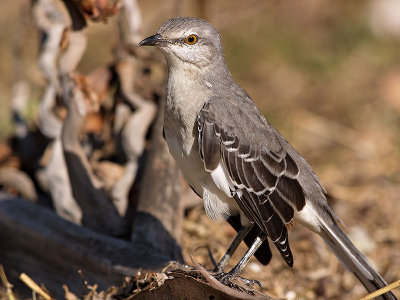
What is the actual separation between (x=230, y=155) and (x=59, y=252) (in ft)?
4.81

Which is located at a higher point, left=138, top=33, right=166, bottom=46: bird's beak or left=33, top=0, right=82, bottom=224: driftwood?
left=138, top=33, right=166, bottom=46: bird's beak

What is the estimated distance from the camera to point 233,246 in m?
4.11

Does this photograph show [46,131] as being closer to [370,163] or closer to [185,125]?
[185,125]

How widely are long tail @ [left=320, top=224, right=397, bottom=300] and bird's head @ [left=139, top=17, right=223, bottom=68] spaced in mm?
1482

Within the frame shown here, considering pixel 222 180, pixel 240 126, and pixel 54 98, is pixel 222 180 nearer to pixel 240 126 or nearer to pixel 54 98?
pixel 240 126

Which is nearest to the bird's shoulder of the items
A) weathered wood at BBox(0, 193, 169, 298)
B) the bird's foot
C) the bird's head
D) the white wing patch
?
the white wing patch

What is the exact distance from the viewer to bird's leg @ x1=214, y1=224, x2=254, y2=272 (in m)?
4.04

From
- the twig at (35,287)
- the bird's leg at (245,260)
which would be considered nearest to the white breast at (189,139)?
the bird's leg at (245,260)

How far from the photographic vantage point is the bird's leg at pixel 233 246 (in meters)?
4.04

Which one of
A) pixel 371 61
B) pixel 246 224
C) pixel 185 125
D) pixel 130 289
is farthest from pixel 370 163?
pixel 130 289

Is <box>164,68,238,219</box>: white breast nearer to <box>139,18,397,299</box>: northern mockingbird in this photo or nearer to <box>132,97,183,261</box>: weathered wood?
<box>139,18,397,299</box>: northern mockingbird

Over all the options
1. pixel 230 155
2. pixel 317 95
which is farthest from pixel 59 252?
pixel 317 95

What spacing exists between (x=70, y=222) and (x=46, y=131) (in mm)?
880

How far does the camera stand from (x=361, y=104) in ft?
26.1
